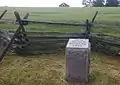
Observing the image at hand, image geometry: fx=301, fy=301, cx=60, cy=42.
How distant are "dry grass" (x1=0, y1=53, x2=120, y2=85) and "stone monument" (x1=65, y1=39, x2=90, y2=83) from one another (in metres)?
0.22

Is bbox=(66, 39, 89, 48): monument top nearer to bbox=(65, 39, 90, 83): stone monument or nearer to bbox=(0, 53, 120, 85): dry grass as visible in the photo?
bbox=(65, 39, 90, 83): stone monument

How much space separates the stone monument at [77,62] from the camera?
6125mm

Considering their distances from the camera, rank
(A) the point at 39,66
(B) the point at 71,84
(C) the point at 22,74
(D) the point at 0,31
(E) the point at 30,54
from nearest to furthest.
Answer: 1. (B) the point at 71,84
2. (C) the point at 22,74
3. (A) the point at 39,66
4. (E) the point at 30,54
5. (D) the point at 0,31

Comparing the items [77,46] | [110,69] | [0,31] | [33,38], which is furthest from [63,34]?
[77,46]

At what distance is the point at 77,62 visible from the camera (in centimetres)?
614

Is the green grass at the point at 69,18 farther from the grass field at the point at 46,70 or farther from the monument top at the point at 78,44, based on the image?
the monument top at the point at 78,44

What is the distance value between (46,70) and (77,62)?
1.19 m

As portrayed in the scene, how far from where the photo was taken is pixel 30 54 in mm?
8992

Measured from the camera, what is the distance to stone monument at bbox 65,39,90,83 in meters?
6.12

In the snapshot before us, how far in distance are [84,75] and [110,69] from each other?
1232 millimetres

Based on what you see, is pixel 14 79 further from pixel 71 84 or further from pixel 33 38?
pixel 33 38

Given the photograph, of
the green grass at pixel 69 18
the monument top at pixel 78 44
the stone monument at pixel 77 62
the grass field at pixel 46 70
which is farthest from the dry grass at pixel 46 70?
the green grass at pixel 69 18

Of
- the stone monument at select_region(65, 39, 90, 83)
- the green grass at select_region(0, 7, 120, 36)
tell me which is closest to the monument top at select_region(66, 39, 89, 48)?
the stone monument at select_region(65, 39, 90, 83)

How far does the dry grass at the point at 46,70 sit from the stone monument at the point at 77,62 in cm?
22
